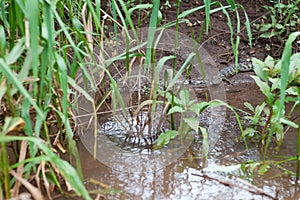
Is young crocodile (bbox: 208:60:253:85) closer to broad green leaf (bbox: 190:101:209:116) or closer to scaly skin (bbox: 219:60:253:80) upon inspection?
scaly skin (bbox: 219:60:253:80)

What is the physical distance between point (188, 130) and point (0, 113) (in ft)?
2.30

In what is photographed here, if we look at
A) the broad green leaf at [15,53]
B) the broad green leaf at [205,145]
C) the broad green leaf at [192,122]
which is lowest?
the broad green leaf at [205,145]

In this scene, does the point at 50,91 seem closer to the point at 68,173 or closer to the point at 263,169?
the point at 68,173

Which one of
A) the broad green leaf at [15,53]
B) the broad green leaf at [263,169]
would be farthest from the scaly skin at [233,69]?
the broad green leaf at [15,53]

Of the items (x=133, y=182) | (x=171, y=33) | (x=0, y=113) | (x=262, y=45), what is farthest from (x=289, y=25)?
(x=0, y=113)

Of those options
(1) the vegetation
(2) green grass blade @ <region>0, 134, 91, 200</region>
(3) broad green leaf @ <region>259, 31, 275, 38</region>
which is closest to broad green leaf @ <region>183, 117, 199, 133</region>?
(1) the vegetation

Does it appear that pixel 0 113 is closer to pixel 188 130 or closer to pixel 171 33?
pixel 188 130

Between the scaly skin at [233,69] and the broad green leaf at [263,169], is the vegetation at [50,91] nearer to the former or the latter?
the broad green leaf at [263,169]

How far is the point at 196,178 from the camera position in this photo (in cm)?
149

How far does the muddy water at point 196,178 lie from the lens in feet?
4.56

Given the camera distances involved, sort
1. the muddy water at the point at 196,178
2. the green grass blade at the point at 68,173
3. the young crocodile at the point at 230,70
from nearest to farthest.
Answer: the green grass blade at the point at 68,173
the muddy water at the point at 196,178
the young crocodile at the point at 230,70

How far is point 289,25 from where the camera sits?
3191 millimetres

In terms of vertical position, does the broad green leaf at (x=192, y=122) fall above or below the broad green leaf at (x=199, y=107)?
below

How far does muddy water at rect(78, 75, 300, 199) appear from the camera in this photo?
139cm
